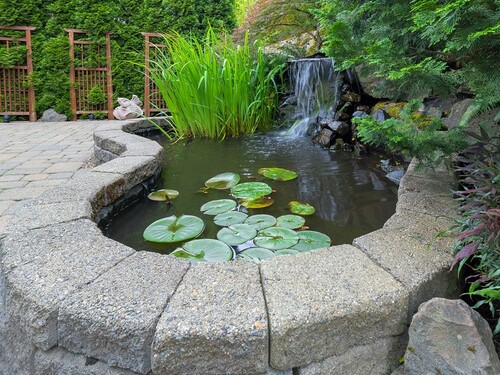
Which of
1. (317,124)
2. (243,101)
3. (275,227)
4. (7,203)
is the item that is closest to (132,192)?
(7,203)

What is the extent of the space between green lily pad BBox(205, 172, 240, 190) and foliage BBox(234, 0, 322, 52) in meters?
3.52

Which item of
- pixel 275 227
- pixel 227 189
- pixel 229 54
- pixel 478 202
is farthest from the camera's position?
pixel 229 54

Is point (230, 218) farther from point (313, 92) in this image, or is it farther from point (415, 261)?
point (313, 92)

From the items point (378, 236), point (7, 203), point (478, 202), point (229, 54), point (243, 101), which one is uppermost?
point (229, 54)

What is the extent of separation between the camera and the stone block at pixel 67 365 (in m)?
0.87

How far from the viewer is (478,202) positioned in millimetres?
1083

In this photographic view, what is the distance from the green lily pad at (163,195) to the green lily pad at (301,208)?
25.7 inches

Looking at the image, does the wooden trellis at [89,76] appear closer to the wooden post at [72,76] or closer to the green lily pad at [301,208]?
the wooden post at [72,76]

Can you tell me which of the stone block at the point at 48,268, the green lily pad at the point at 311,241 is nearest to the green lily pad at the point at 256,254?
the green lily pad at the point at 311,241

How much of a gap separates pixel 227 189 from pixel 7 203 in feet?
3.94

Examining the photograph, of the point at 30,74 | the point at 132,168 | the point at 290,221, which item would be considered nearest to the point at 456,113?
the point at 290,221

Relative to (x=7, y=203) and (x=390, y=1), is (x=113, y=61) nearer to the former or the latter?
(x=7, y=203)

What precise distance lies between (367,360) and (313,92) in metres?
3.44

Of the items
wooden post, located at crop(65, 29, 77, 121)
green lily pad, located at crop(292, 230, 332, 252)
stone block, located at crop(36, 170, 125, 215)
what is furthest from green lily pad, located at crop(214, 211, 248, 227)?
wooden post, located at crop(65, 29, 77, 121)
